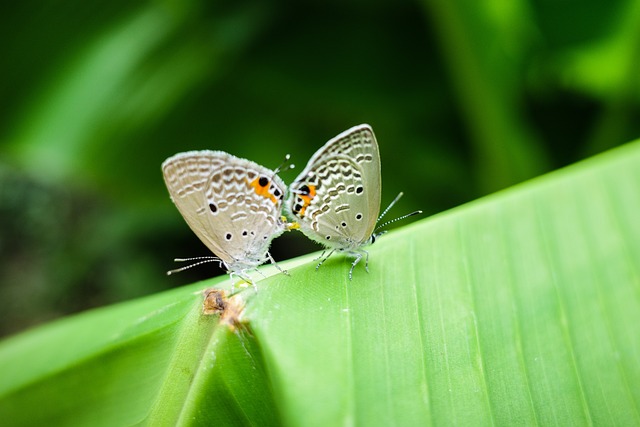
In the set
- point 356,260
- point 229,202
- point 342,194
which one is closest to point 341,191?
point 342,194

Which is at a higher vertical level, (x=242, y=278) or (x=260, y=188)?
(x=260, y=188)

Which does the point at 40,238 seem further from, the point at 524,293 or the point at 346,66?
the point at 524,293

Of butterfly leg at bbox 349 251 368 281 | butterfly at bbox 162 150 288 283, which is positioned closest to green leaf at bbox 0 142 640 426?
butterfly leg at bbox 349 251 368 281

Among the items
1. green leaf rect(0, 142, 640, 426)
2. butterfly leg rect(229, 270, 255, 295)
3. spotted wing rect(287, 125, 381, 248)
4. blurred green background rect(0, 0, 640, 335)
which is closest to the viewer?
green leaf rect(0, 142, 640, 426)

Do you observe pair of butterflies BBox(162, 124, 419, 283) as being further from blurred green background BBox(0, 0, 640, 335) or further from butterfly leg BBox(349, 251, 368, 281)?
blurred green background BBox(0, 0, 640, 335)

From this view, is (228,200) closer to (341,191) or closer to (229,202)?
(229,202)

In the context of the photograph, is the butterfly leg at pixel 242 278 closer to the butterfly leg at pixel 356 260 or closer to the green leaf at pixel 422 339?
the green leaf at pixel 422 339

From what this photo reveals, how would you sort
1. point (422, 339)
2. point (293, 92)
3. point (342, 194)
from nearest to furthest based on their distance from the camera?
point (422, 339)
point (342, 194)
point (293, 92)
